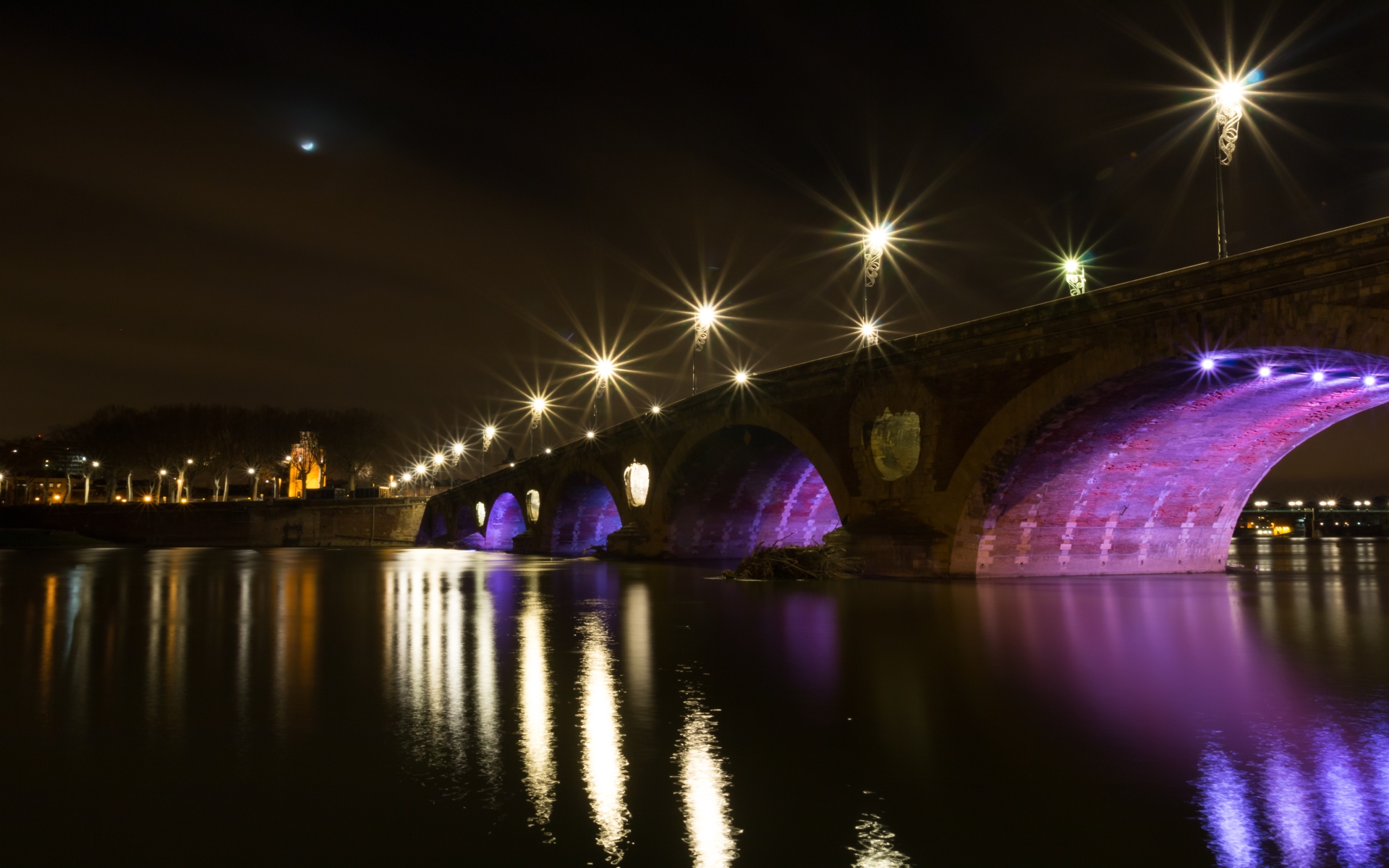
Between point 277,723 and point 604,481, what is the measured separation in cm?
3745

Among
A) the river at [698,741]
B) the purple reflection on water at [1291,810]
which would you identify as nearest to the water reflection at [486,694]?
the river at [698,741]

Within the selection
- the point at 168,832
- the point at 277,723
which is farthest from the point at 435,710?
the point at 168,832

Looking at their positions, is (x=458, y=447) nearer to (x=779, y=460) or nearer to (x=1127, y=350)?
(x=779, y=460)

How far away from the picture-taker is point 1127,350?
17906 mm

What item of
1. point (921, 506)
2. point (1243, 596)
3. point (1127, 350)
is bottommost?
point (1243, 596)

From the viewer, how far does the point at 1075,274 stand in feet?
76.4

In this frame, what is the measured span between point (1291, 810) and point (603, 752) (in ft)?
11.7

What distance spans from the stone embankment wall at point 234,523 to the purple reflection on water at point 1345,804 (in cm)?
8153

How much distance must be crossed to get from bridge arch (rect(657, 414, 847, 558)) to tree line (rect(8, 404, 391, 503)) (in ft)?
199

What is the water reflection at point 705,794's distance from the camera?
397 centimetres

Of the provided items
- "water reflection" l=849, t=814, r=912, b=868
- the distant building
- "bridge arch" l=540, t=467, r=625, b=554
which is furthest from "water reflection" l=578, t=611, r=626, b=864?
the distant building

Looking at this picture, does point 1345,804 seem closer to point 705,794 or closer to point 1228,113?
point 705,794

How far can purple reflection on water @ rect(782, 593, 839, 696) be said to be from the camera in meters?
8.33

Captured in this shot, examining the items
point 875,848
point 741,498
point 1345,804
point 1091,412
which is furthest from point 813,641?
point 741,498
